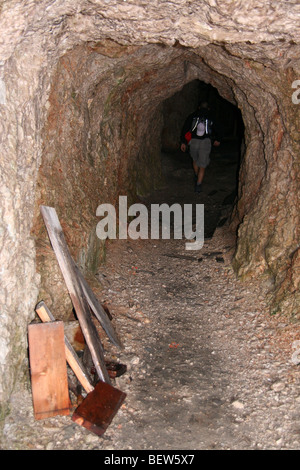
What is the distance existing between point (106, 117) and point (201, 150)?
3.90 m

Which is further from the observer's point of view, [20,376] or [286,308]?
[286,308]

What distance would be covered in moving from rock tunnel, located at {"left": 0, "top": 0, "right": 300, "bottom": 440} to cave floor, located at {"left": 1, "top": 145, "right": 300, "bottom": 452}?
0.35m

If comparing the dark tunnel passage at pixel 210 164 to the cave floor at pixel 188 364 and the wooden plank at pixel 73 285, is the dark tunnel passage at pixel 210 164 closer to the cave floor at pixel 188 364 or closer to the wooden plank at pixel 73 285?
the cave floor at pixel 188 364

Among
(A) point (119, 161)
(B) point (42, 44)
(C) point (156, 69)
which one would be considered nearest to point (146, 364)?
(B) point (42, 44)

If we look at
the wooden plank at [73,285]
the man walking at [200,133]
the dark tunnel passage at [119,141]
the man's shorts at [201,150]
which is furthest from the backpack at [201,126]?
the wooden plank at [73,285]

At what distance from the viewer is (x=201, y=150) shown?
10203 mm

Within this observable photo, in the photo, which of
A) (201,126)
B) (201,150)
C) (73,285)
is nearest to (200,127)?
(201,126)

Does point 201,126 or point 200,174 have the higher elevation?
point 201,126

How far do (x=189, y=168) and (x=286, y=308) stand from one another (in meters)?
8.39

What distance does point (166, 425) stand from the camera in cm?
358

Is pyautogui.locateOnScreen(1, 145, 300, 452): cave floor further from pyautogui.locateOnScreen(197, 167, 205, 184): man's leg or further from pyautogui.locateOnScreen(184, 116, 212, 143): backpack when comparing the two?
pyautogui.locateOnScreen(197, 167, 205, 184): man's leg

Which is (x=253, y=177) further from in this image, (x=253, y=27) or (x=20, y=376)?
(x=20, y=376)


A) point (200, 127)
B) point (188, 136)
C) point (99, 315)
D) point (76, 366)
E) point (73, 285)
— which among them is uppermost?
point (200, 127)

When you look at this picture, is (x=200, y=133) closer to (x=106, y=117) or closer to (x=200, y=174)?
(x=200, y=174)
